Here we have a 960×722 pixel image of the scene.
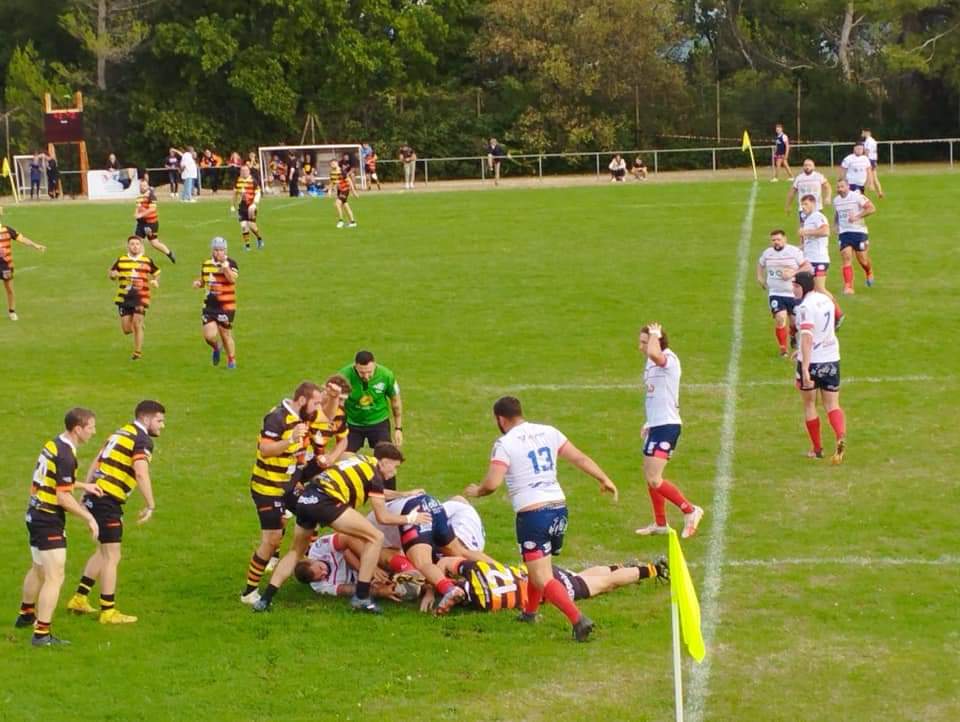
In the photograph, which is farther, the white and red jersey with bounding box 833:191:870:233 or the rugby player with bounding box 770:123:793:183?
the rugby player with bounding box 770:123:793:183

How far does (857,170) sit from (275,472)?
24009 mm

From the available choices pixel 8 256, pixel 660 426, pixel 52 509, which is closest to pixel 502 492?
pixel 660 426

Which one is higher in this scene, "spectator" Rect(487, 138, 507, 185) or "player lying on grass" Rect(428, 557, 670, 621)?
"spectator" Rect(487, 138, 507, 185)

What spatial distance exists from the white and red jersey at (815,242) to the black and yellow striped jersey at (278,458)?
12.4 m

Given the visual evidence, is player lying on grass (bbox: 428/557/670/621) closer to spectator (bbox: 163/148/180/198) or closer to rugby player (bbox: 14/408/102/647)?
rugby player (bbox: 14/408/102/647)

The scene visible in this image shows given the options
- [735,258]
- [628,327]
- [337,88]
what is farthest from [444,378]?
[337,88]

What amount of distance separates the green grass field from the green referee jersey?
940mm

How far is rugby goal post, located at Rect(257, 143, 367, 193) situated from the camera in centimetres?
5603

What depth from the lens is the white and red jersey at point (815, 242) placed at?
75.0 ft

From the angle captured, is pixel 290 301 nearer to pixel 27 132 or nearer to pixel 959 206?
pixel 959 206

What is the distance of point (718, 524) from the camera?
46.1ft

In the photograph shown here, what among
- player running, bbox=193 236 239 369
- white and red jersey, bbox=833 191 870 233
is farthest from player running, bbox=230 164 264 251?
white and red jersey, bbox=833 191 870 233

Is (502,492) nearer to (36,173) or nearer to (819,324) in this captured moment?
(819,324)

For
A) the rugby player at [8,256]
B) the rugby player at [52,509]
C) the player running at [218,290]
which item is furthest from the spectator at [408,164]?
the rugby player at [52,509]
